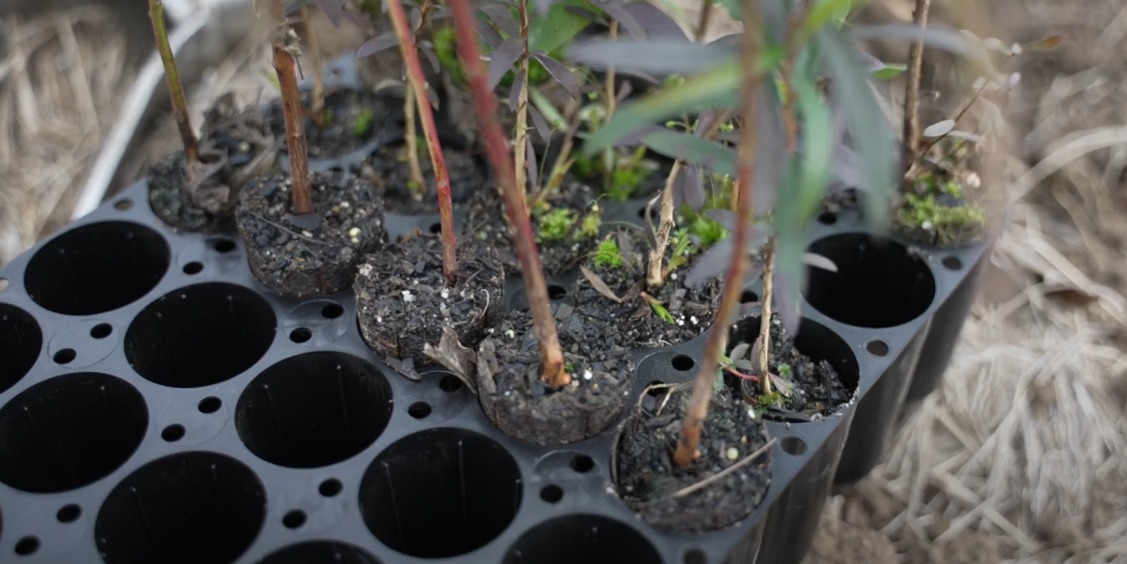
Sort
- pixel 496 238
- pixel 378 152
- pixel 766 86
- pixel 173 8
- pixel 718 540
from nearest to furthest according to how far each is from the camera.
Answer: pixel 766 86 → pixel 718 540 → pixel 496 238 → pixel 378 152 → pixel 173 8

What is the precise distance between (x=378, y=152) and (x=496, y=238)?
277mm

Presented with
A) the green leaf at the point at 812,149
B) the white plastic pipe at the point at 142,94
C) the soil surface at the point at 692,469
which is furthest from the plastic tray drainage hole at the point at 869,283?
the white plastic pipe at the point at 142,94

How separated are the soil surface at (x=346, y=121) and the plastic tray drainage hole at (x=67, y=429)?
417 mm

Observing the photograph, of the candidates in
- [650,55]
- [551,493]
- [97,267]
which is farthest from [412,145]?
[650,55]

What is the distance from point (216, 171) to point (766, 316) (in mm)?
642

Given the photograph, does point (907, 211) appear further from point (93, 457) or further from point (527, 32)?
point (93, 457)

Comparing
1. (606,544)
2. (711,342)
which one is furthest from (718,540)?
(711,342)

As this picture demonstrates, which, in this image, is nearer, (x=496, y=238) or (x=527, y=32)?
(x=527, y=32)

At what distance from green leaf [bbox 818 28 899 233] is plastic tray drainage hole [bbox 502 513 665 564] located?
1.24ft

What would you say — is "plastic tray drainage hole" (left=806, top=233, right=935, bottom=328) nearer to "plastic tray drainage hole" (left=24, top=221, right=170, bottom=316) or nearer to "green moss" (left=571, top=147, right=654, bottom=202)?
"green moss" (left=571, top=147, right=654, bottom=202)

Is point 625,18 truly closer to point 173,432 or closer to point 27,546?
point 173,432

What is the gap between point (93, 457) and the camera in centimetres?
107

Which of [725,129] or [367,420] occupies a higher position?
[725,129]

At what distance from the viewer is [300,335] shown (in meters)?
1.04
